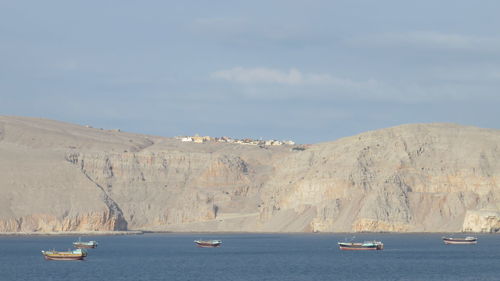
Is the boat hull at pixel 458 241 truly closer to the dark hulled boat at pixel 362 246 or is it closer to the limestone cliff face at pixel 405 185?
the dark hulled boat at pixel 362 246

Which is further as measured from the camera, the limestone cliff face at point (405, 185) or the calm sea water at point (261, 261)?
the limestone cliff face at point (405, 185)

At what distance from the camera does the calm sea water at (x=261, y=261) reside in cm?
10244

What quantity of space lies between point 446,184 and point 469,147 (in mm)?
11724

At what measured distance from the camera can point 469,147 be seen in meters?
194

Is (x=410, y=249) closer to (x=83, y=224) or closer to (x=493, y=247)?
(x=493, y=247)

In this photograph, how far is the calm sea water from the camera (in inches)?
4033

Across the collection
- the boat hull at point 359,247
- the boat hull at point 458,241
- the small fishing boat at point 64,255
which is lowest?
the small fishing boat at point 64,255

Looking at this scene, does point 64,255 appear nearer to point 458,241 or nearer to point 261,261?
point 261,261

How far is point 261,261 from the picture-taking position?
121812mm

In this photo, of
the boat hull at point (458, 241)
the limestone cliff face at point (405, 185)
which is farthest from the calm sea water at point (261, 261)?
the limestone cliff face at point (405, 185)

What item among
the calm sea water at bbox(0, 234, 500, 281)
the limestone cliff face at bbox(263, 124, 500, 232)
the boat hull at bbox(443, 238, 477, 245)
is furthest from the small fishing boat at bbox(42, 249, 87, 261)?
the limestone cliff face at bbox(263, 124, 500, 232)

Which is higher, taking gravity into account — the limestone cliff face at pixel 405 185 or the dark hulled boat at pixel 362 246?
the limestone cliff face at pixel 405 185

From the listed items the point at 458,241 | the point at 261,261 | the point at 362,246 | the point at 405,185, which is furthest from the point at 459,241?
the point at 261,261

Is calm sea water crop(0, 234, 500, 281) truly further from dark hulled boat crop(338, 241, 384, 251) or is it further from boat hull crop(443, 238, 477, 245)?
dark hulled boat crop(338, 241, 384, 251)
